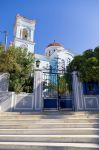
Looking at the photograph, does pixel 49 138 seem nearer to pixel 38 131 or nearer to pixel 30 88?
pixel 38 131

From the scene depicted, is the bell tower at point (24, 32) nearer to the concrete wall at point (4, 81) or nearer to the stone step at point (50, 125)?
the concrete wall at point (4, 81)

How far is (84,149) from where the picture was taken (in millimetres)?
4184

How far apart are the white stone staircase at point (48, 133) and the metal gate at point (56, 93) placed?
2.97 m

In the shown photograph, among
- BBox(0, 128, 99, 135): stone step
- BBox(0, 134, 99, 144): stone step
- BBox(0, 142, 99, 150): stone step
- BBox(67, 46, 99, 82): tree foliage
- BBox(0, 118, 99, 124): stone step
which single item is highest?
BBox(67, 46, 99, 82): tree foliage

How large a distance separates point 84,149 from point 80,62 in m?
6.08

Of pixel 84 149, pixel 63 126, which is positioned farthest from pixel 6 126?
pixel 84 149

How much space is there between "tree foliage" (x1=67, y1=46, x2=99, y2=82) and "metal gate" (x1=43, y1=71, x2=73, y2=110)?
36.8 inches

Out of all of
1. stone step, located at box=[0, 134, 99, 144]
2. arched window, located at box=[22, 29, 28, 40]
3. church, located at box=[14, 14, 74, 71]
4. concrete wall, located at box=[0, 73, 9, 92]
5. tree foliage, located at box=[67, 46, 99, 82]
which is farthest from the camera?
arched window, located at box=[22, 29, 28, 40]

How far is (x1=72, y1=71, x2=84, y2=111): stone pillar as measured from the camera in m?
8.92

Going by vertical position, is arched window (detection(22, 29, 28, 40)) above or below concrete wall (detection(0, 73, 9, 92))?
above

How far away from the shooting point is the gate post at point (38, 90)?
29.0 ft

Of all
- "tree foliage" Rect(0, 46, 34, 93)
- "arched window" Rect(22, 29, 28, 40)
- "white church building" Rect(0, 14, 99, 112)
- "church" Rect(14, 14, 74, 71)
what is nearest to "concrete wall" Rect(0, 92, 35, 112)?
"white church building" Rect(0, 14, 99, 112)

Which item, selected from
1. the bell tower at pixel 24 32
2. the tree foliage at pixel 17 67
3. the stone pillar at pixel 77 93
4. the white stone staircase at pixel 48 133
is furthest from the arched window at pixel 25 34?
the white stone staircase at pixel 48 133

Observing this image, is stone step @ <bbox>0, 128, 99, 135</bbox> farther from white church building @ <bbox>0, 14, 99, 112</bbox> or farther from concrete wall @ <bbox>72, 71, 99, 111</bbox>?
concrete wall @ <bbox>72, 71, 99, 111</bbox>
